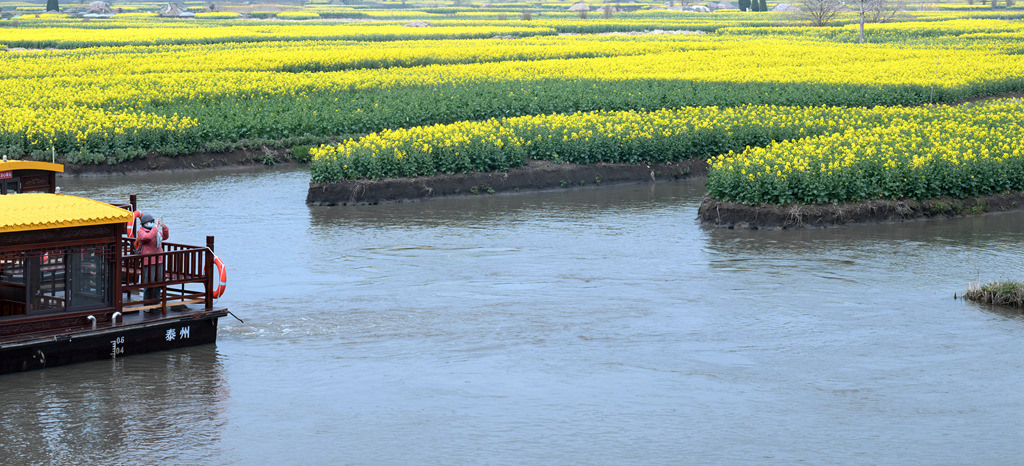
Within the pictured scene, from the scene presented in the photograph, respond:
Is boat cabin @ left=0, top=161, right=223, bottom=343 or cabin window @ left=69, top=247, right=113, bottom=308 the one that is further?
cabin window @ left=69, top=247, right=113, bottom=308

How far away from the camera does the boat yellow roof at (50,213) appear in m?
15.1

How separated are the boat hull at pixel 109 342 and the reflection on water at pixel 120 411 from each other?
13 cm

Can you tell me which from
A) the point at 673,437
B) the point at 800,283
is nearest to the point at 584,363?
the point at 673,437

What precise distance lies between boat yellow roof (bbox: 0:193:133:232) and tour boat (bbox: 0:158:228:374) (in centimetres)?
1

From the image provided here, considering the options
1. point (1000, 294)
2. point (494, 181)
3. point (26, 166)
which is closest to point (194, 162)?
point (494, 181)

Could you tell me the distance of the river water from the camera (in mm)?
13492

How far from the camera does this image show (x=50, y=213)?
15.5 metres

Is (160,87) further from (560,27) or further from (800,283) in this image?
(560,27)

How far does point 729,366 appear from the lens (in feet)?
53.6

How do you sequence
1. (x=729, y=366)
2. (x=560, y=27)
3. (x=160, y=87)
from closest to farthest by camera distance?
(x=729, y=366), (x=160, y=87), (x=560, y=27)

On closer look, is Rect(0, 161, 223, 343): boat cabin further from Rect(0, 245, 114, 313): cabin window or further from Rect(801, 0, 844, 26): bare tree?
Rect(801, 0, 844, 26): bare tree

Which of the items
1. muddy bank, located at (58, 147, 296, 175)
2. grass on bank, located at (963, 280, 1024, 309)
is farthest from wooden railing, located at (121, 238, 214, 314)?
muddy bank, located at (58, 147, 296, 175)

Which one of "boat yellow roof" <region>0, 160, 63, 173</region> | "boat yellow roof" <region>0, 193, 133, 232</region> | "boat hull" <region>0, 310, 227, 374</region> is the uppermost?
"boat yellow roof" <region>0, 160, 63, 173</region>

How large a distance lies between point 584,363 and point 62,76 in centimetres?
4763
